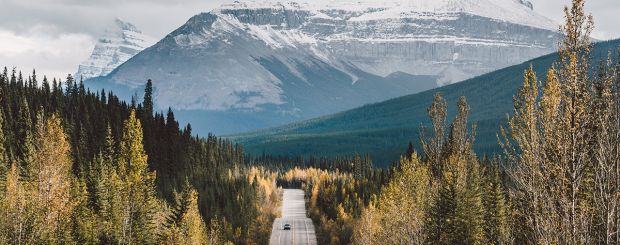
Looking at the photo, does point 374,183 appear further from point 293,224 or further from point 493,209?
point 493,209

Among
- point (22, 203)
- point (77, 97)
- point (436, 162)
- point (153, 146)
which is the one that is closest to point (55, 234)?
point (22, 203)

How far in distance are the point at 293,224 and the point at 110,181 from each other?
5450cm

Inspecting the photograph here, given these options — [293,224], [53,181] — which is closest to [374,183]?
[293,224]

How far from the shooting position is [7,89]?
162625 millimetres

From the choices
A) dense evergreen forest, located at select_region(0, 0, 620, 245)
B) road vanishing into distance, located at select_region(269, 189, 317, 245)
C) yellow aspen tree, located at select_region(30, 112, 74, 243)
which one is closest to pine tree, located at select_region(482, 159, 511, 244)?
dense evergreen forest, located at select_region(0, 0, 620, 245)

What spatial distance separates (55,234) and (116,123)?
306 feet

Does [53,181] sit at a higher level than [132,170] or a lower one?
lower

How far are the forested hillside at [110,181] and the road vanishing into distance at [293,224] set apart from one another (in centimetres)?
290

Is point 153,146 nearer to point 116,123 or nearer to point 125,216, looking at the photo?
point 116,123

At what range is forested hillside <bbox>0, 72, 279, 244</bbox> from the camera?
248 feet

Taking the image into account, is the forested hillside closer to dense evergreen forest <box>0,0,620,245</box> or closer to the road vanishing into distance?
dense evergreen forest <box>0,0,620,245</box>

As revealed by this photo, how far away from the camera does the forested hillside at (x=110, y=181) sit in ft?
248

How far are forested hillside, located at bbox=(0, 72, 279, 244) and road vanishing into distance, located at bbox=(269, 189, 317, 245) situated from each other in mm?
2902

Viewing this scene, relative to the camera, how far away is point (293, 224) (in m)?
144
